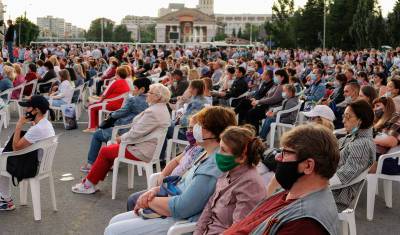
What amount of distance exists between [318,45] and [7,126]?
56126mm

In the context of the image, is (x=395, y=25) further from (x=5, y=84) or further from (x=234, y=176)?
(x=234, y=176)

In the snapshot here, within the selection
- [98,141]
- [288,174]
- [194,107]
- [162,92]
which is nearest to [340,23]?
[194,107]

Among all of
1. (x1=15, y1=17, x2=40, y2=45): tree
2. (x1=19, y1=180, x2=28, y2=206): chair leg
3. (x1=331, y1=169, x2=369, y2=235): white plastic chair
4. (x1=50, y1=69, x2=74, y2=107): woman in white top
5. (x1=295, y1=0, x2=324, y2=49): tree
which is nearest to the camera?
(x1=331, y1=169, x2=369, y2=235): white plastic chair

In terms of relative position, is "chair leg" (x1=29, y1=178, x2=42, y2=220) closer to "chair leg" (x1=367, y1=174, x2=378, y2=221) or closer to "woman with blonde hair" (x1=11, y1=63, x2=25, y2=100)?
"chair leg" (x1=367, y1=174, x2=378, y2=221)

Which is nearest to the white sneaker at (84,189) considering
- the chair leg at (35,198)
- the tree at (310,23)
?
the chair leg at (35,198)

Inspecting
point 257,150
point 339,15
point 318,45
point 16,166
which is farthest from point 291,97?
point 318,45

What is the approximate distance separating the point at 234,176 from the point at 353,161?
62.5 inches

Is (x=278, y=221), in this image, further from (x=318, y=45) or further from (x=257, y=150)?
(x=318, y=45)

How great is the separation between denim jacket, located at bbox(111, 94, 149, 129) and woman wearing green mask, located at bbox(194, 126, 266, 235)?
4.20m

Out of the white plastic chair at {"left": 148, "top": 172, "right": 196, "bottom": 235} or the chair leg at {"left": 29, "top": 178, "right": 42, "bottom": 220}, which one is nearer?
the white plastic chair at {"left": 148, "top": 172, "right": 196, "bottom": 235}

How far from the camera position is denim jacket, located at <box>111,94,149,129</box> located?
7.63m

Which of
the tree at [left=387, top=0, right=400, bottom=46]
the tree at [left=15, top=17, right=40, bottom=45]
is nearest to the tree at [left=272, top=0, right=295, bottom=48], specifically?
the tree at [left=387, top=0, right=400, bottom=46]

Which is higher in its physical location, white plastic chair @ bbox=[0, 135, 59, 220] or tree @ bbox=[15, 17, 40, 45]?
tree @ bbox=[15, 17, 40, 45]

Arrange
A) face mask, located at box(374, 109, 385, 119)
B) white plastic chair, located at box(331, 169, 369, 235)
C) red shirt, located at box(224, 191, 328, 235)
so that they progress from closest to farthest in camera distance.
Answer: red shirt, located at box(224, 191, 328, 235)
white plastic chair, located at box(331, 169, 369, 235)
face mask, located at box(374, 109, 385, 119)
